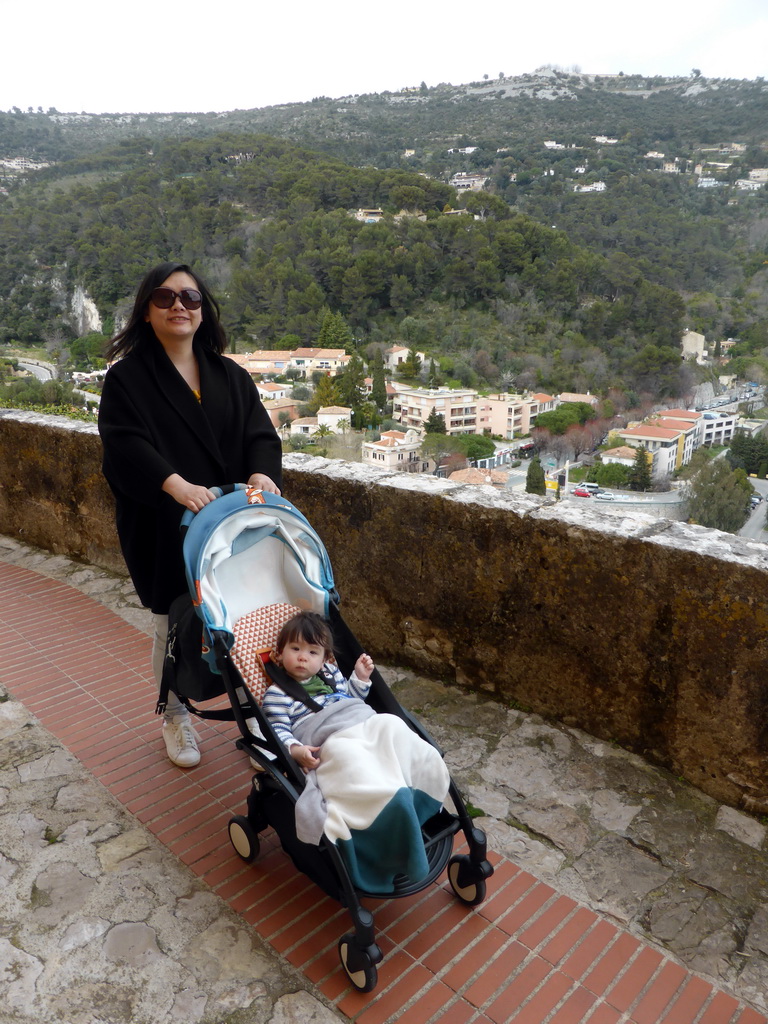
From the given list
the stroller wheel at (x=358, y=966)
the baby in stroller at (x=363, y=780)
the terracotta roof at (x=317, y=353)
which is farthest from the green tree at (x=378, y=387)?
the stroller wheel at (x=358, y=966)

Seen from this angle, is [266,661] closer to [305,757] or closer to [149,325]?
[305,757]

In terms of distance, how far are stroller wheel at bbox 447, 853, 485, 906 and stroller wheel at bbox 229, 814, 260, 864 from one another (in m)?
0.57

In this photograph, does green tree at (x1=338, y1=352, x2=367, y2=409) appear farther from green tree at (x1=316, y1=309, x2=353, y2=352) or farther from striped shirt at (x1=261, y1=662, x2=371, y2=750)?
striped shirt at (x1=261, y1=662, x2=371, y2=750)

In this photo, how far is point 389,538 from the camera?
308 cm

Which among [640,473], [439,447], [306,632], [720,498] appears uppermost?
[306,632]

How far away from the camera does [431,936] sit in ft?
6.02

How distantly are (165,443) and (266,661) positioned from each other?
2.53 ft

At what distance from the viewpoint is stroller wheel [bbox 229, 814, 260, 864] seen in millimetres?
2041

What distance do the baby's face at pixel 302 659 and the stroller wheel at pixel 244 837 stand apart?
Result: 17.9 inches

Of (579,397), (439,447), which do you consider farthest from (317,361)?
(439,447)

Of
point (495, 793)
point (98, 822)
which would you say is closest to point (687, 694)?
point (495, 793)

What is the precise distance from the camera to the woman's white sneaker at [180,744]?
8.34ft

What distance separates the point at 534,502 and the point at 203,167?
249 feet

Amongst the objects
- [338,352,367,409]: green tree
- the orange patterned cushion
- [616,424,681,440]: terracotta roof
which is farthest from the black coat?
[338,352,367,409]: green tree
